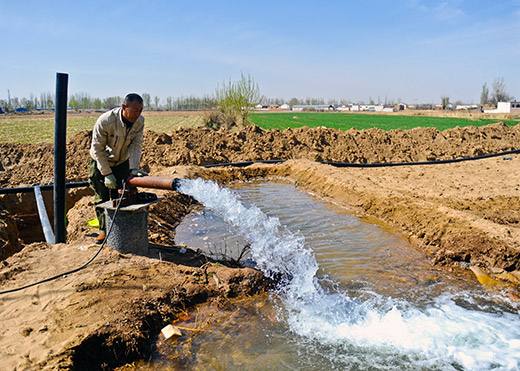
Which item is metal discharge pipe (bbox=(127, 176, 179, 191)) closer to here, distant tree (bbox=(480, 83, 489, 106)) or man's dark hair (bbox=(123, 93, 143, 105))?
man's dark hair (bbox=(123, 93, 143, 105))

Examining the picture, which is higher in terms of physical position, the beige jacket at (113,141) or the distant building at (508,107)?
the distant building at (508,107)

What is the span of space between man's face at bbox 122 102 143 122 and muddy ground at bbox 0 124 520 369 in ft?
5.50

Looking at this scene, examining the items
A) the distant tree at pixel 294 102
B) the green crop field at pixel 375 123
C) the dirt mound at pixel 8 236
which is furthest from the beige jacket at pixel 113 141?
the distant tree at pixel 294 102

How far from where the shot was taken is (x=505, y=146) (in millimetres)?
19531

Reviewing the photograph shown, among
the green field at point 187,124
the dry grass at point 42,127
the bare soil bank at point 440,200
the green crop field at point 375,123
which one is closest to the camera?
the bare soil bank at point 440,200

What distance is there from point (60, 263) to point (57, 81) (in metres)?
2.16

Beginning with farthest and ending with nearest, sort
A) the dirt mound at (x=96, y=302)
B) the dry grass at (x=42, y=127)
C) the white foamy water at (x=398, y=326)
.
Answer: the dry grass at (x=42, y=127) → the white foamy water at (x=398, y=326) → the dirt mound at (x=96, y=302)

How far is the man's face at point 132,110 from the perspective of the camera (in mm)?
5035

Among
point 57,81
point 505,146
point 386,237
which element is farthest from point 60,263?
point 505,146

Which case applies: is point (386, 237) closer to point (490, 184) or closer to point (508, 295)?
point (508, 295)

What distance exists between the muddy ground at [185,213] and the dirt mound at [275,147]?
0.07 metres

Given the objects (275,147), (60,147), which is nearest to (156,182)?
(60,147)

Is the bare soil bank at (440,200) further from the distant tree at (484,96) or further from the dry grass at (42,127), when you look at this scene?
the distant tree at (484,96)

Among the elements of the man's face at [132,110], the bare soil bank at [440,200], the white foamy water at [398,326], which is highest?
the man's face at [132,110]
